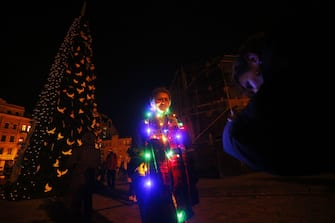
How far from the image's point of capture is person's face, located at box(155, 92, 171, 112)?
3.81m

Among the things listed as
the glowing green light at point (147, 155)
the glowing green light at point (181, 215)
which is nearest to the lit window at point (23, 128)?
the glowing green light at point (147, 155)

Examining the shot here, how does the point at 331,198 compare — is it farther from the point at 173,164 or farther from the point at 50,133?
the point at 50,133


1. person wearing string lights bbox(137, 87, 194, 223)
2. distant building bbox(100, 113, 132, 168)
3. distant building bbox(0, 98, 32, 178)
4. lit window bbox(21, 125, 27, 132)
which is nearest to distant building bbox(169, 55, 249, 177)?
person wearing string lights bbox(137, 87, 194, 223)

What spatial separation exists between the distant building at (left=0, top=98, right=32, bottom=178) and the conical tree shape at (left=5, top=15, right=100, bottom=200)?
41.7 meters

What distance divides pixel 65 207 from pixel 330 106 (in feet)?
26.7

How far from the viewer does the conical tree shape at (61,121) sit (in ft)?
26.9

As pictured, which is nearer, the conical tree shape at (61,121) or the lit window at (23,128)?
the conical tree shape at (61,121)

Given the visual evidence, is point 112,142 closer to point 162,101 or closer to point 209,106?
point 209,106

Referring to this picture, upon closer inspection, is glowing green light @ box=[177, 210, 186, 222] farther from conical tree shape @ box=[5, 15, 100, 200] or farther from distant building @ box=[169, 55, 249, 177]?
distant building @ box=[169, 55, 249, 177]

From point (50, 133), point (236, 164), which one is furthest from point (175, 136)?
point (236, 164)

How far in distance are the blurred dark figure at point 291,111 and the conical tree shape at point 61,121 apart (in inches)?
286

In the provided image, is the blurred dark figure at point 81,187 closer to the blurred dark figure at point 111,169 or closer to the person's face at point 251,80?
the blurred dark figure at point 111,169

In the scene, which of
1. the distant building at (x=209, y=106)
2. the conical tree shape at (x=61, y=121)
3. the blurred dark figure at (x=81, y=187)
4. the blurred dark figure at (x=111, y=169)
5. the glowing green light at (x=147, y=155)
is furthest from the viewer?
the distant building at (x=209, y=106)

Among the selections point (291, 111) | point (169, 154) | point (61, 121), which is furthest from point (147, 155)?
point (61, 121)
